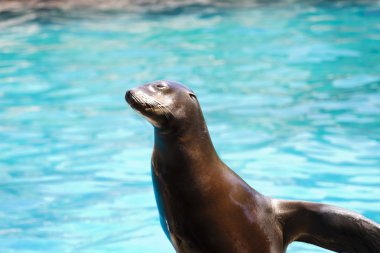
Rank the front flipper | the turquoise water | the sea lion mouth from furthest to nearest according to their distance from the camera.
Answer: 1. the turquoise water
2. the front flipper
3. the sea lion mouth

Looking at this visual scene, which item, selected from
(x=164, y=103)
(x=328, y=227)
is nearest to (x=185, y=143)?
(x=164, y=103)

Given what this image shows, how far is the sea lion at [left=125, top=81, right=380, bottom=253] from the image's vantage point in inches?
109

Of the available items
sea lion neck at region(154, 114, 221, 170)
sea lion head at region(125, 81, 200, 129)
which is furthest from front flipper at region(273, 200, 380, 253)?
sea lion head at region(125, 81, 200, 129)

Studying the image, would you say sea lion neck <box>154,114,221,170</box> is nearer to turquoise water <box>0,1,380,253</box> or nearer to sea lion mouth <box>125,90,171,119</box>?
sea lion mouth <box>125,90,171,119</box>

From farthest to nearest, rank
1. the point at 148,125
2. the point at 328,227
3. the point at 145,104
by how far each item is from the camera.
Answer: the point at 148,125
the point at 328,227
the point at 145,104

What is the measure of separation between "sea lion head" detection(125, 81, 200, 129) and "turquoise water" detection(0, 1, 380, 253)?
154 cm

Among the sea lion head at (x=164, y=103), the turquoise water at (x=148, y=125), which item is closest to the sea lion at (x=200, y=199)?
the sea lion head at (x=164, y=103)

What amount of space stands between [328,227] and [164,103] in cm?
72

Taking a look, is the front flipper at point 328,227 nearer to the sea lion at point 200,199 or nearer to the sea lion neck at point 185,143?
the sea lion at point 200,199

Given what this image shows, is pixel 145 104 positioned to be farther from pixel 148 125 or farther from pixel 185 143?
pixel 148 125

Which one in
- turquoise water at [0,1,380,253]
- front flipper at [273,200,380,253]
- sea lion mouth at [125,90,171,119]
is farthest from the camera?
turquoise water at [0,1,380,253]

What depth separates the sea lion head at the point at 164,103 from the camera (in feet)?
8.87

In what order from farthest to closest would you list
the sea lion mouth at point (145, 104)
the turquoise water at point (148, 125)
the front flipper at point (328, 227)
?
the turquoise water at point (148, 125)
the front flipper at point (328, 227)
the sea lion mouth at point (145, 104)

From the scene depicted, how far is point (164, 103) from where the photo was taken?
8.99 feet
